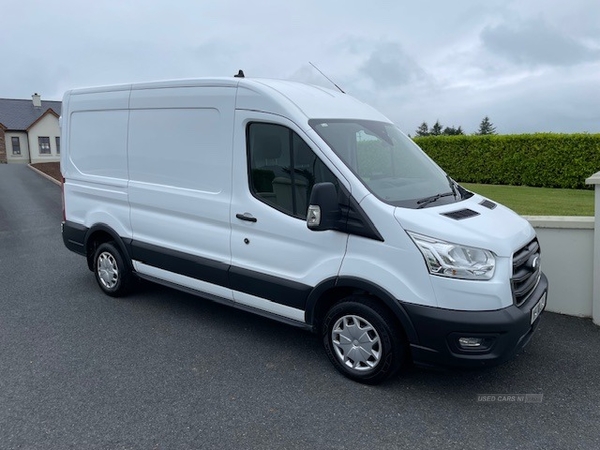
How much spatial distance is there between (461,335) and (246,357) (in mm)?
1911

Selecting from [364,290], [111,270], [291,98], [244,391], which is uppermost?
[291,98]

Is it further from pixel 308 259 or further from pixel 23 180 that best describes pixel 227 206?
pixel 23 180

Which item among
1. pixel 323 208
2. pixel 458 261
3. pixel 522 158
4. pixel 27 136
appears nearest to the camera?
pixel 458 261

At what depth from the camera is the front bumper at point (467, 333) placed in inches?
130

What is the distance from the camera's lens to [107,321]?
17.0 feet

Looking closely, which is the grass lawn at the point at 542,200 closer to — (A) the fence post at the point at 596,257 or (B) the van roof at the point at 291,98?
(A) the fence post at the point at 596,257

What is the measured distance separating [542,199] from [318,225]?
36.6ft

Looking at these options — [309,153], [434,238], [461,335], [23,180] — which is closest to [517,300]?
[461,335]

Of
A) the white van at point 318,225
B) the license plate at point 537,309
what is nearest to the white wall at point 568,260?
the white van at point 318,225

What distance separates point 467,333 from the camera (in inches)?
131

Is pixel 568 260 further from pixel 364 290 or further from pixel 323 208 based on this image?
pixel 323 208

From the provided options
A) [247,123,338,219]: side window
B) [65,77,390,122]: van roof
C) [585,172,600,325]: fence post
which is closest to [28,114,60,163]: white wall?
[65,77,390,122]: van roof

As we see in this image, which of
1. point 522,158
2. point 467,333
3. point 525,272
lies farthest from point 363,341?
point 522,158

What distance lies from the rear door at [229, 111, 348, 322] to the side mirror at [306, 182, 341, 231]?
0.16 meters
